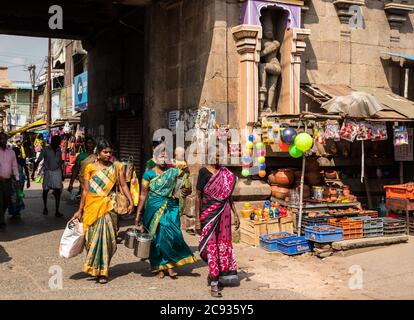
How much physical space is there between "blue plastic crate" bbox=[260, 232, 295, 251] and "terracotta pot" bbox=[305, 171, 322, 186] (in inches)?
46.4

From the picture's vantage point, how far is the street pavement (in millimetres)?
5336

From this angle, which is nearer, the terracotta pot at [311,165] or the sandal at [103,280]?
the sandal at [103,280]

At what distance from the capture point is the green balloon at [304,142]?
24.7 feet

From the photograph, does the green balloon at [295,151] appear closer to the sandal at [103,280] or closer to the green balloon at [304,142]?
the green balloon at [304,142]

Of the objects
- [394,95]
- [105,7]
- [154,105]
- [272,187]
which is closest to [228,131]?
[272,187]

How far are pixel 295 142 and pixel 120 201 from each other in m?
3.19

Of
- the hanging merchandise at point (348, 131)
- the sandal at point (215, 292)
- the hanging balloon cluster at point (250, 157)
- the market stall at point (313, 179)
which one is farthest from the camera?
the hanging balloon cluster at point (250, 157)

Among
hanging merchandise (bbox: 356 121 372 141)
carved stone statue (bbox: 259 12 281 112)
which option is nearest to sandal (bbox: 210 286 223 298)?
hanging merchandise (bbox: 356 121 372 141)

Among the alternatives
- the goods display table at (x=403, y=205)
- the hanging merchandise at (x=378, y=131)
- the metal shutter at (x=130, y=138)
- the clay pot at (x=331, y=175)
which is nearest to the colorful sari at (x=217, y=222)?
the hanging merchandise at (x=378, y=131)

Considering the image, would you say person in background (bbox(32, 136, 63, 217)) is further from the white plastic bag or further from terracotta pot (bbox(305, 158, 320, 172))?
terracotta pot (bbox(305, 158, 320, 172))

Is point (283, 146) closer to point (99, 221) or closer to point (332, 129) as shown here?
point (332, 129)

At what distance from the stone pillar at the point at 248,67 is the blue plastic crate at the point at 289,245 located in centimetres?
217

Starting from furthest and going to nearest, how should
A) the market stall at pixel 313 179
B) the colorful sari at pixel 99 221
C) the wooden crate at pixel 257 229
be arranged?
the wooden crate at pixel 257 229
the market stall at pixel 313 179
the colorful sari at pixel 99 221

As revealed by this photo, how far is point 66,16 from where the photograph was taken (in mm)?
12742
